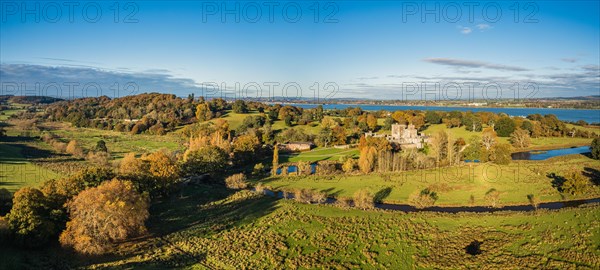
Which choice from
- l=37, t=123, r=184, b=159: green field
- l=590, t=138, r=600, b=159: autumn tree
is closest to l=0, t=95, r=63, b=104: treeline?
l=37, t=123, r=184, b=159: green field

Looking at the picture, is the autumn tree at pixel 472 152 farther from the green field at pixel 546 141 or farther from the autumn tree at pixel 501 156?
the green field at pixel 546 141

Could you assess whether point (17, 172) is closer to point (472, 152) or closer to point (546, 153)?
point (472, 152)

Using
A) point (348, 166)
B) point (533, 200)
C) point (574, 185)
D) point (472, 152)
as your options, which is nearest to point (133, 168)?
point (348, 166)

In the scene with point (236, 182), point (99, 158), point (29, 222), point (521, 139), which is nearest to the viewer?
point (29, 222)

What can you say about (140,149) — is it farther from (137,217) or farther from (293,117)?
(137,217)

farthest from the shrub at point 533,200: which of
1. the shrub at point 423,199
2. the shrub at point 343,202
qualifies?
the shrub at point 343,202

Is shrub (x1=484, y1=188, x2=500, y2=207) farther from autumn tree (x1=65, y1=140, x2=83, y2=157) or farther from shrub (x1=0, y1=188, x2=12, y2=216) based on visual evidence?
autumn tree (x1=65, y1=140, x2=83, y2=157)
